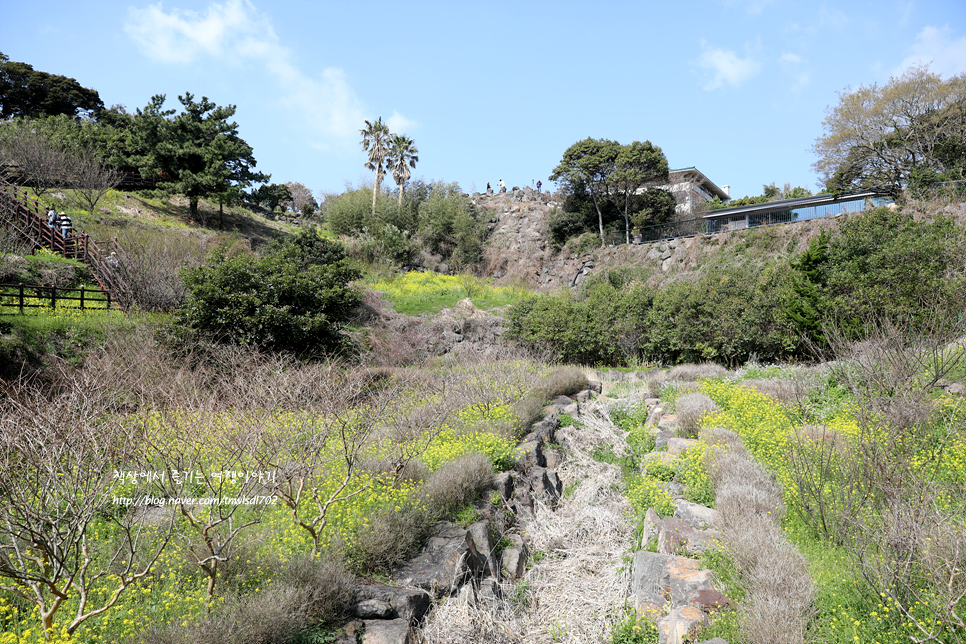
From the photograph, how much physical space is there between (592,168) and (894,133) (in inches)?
644

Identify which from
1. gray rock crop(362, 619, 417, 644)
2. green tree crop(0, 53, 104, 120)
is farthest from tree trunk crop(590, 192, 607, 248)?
green tree crop(0, 53, 104, 120)

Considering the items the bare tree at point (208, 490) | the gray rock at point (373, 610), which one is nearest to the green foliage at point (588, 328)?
the bare tree at point (208, 490)

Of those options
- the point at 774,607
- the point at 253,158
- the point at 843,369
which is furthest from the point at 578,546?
the point at 253,158

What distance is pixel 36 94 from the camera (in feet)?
113

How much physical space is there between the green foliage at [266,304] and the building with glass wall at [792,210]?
928 inches

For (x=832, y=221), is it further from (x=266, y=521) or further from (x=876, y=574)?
(x=266, y=521)

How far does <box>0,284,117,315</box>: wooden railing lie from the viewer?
1307 centimetres

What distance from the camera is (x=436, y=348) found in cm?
2211

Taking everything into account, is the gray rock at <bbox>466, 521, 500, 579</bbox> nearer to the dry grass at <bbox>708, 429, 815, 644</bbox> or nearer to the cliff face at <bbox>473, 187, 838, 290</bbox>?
the dry grass at <bbox>708, 429, 815, 644</bbox>

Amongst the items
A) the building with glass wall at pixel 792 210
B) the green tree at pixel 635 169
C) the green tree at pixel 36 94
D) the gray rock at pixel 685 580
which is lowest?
the gray rock at pixel 685 580

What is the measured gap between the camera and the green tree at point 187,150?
29.2 meters

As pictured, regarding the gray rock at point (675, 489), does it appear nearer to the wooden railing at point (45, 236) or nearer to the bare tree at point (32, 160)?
the wooden railing at point (45, 236)

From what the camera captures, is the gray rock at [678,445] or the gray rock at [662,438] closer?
the gray rock at [678,445]

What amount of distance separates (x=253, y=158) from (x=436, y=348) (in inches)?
815
